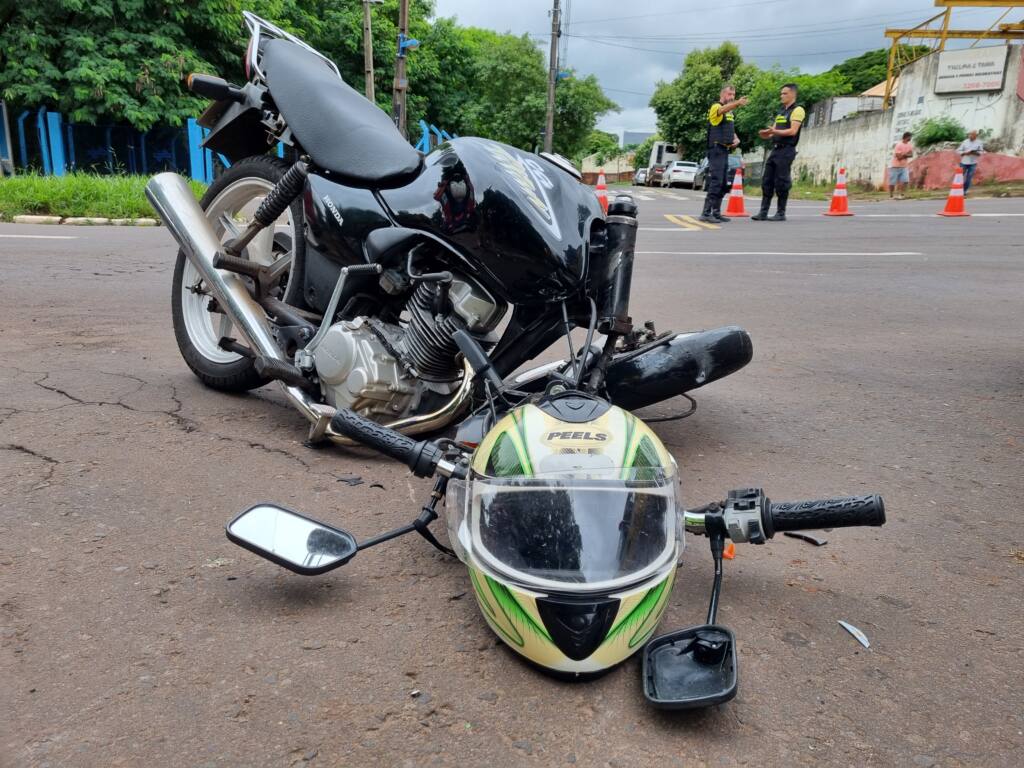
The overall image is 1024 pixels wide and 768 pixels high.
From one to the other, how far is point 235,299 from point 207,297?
61cm

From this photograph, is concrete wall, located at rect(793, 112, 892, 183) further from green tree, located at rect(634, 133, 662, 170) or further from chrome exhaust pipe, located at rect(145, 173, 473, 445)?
green tree, located at rect(634, 133, 662, 170)

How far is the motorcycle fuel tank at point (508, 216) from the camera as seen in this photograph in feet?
8.07

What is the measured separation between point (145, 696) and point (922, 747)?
1.51 meters

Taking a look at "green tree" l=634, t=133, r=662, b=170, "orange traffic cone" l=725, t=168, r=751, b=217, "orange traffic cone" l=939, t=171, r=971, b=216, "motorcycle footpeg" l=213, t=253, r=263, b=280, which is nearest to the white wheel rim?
"motorcycle footpeg" l=213, t=253, r=263, b=280

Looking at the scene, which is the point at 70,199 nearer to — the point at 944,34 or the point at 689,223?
the point at 689,223

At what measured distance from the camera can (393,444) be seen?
2105 millimetres

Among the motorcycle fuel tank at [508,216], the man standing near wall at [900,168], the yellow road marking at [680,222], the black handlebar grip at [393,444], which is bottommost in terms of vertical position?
the black handlebar grip at [393,444]

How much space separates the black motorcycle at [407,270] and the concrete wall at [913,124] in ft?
80.9

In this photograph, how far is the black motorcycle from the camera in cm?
249

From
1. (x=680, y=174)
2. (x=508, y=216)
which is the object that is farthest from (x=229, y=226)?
(x=680, y=174)

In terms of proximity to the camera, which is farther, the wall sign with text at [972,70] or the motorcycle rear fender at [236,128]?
the wall sign with text at [972,70]

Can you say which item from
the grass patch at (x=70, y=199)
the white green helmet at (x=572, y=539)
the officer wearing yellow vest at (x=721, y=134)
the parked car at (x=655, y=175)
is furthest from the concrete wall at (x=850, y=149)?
the white green helmet at (x=572, y=539)

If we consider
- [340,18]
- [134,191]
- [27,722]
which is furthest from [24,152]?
[27,722]

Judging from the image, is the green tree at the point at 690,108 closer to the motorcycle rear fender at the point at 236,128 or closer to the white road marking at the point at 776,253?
the white road marking at the point at 776,253
